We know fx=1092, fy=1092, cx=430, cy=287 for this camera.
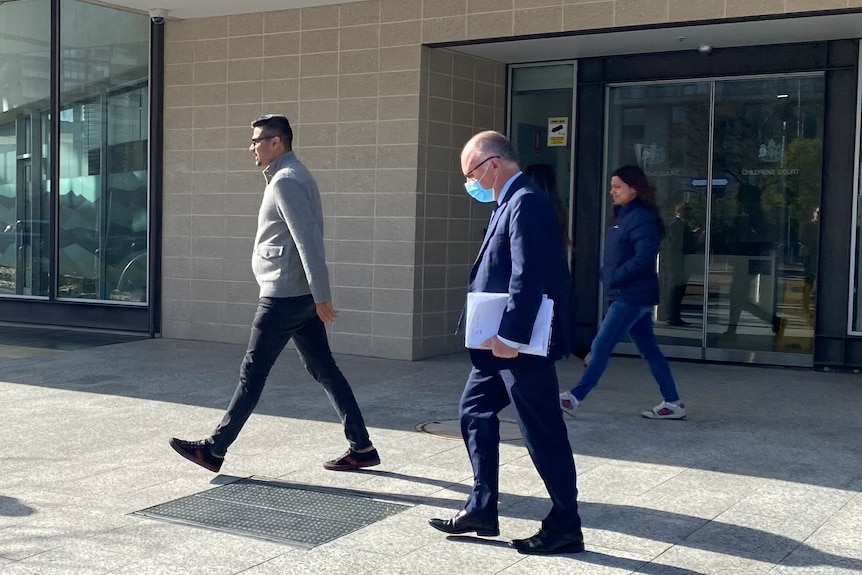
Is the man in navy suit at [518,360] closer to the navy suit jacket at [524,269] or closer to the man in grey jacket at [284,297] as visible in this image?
the navy suit jacket at [524,269]

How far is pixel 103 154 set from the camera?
42.0 feet

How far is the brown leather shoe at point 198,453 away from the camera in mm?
5895

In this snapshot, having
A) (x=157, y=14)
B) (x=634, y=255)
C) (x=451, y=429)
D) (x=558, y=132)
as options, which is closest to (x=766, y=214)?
(x=558, y=132)

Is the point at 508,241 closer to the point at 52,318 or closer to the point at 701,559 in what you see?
the point at 701,559

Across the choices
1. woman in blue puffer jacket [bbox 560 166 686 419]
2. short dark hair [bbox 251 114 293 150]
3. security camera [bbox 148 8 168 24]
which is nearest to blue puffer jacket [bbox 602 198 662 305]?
woman in blue puffer jacket [bbox 560 166 686 419]

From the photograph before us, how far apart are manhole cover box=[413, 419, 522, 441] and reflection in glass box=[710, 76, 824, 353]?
408cm

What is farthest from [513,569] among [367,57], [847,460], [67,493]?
[367,57]

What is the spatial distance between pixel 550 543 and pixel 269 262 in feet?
7.51

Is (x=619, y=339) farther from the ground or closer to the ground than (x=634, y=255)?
closer to the ground

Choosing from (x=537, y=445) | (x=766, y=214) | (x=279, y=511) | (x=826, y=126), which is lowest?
(x=279, y=511)

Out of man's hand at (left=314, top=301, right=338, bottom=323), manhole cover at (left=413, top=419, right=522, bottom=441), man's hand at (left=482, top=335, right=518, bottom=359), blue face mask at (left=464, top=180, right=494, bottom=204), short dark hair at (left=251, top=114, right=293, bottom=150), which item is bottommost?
manhole cover at (left=413, top=419, right=522, bottom=441)

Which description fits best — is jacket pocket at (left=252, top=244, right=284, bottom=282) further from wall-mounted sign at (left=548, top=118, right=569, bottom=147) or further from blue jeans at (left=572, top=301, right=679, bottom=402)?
wall-mounted sign at (left=548, top=118, right=569, bottom=147)

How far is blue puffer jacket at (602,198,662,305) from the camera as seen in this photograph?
7.65 meters

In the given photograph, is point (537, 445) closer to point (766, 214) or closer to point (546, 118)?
point (766, 214)
